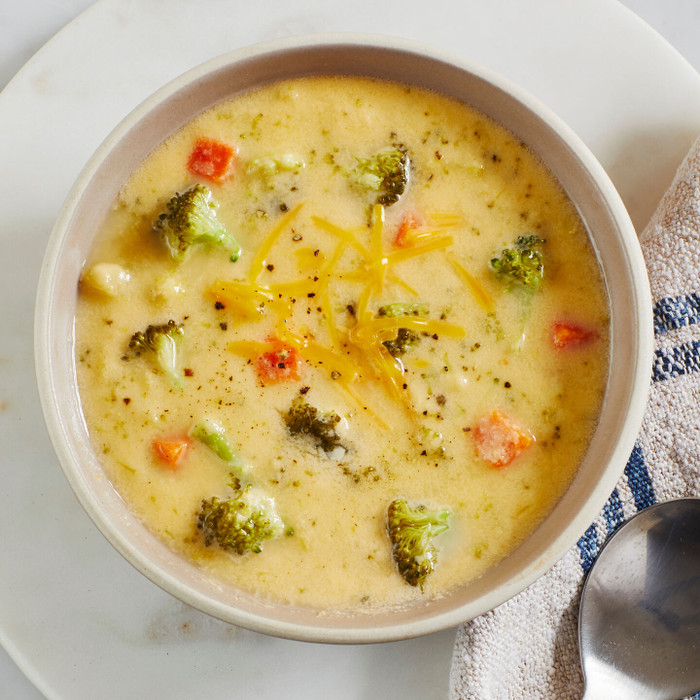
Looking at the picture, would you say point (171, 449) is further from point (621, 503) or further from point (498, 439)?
point (621, 503)

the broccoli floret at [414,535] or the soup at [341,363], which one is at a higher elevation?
the soup at [341,363]

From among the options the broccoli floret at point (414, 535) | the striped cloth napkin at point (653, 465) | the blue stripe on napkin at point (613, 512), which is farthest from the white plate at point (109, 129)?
the blue stripe on napkin at point (613, 512)

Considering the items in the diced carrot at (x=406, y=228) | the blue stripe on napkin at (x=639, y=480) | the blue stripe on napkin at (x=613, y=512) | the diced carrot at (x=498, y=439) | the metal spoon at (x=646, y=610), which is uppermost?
the diced carrot at (x=406, y=228)

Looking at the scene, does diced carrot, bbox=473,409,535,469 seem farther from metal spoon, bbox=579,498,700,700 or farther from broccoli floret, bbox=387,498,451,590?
metal spoon, bbox=579,498,700,700

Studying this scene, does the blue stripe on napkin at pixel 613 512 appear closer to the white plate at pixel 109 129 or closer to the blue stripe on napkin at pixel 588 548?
the blue stripe on napkin at pixel 588 548

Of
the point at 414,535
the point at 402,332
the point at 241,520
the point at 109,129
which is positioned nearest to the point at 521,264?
the point at 402,332

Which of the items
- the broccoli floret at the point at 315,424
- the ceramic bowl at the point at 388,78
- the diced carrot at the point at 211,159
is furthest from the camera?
the diced carrot at the point at 211,159
